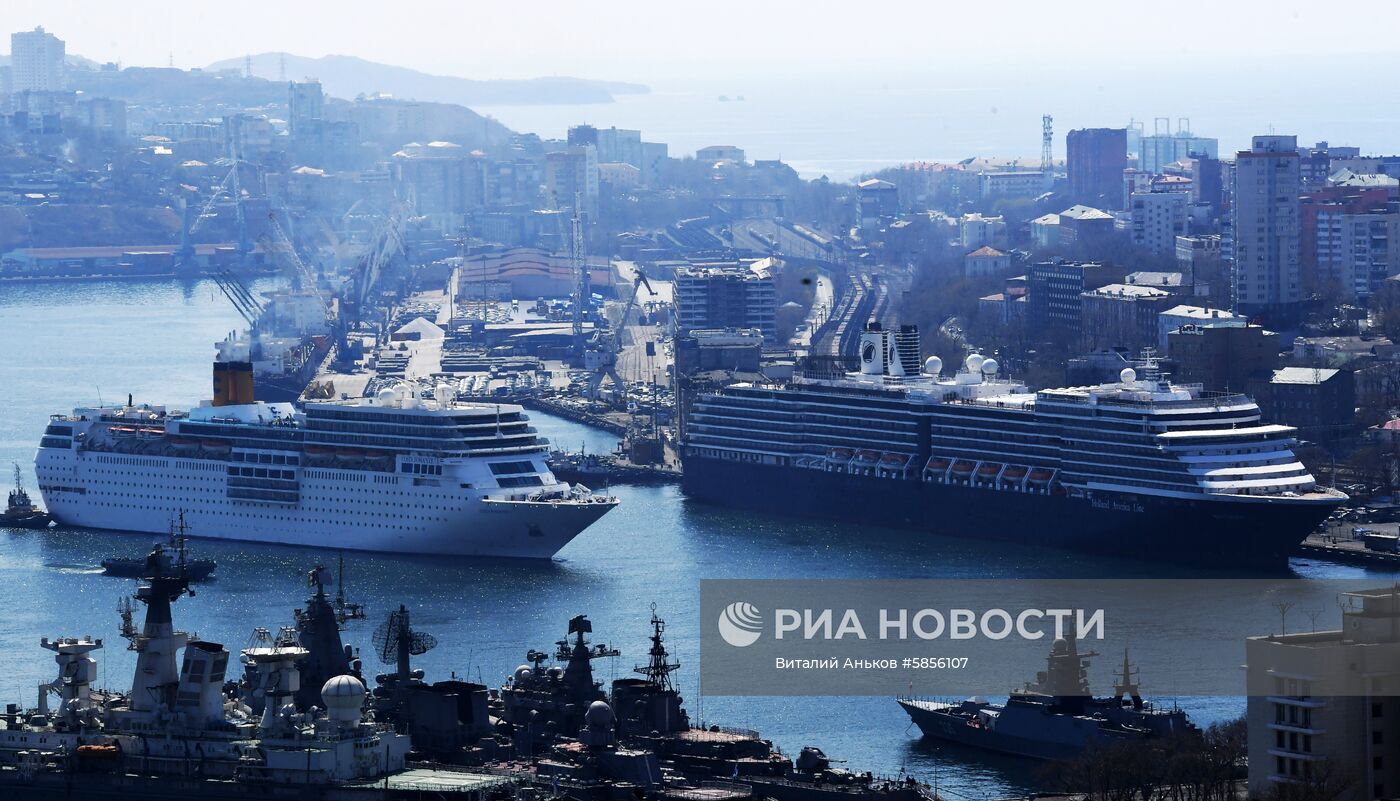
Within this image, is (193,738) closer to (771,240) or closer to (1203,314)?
(1203,314)

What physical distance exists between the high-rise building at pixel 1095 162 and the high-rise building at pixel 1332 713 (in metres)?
68.0

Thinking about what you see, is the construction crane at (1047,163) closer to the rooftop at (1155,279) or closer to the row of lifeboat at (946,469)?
the rooftop at (1155,279)

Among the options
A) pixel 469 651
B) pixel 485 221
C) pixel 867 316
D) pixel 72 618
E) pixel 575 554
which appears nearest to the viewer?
pixel 469 651

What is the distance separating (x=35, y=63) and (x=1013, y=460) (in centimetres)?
10618

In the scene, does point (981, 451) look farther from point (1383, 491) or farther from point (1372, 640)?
point (1372, 640)

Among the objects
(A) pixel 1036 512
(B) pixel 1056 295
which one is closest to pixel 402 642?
(A) pixel 1036 512

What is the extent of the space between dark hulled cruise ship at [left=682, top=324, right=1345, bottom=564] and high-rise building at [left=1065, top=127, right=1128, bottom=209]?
45.4 metres

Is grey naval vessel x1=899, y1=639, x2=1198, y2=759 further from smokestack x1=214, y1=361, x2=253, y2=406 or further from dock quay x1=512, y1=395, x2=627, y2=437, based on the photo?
dock quay x1=512, y1=395, x2=627, y2=437

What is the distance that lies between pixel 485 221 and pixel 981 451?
→ 5773cm

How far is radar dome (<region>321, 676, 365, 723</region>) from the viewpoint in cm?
1931

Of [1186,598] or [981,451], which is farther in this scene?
[981,451]

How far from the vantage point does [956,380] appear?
1598 inches

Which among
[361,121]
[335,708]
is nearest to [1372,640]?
[335,708]

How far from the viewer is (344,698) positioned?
19328 mm
